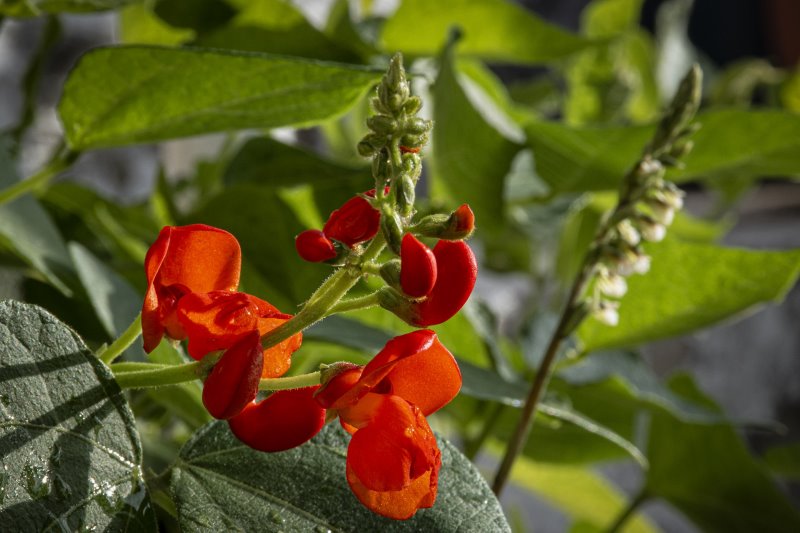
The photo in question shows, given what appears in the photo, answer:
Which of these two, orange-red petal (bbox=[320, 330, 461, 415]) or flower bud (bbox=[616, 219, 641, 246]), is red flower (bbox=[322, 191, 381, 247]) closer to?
orange-red petal (bbox=[320, 330, 461, 415])

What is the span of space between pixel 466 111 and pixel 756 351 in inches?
42.4

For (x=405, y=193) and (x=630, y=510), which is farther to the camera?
(x=630, y=510)

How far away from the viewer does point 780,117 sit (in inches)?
16.4

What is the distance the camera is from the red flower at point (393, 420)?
19 centimetres

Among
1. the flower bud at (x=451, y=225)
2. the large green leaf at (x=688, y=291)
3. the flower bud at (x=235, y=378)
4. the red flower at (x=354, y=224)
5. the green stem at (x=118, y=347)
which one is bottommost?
the large green leaf at (x=688, y=291)

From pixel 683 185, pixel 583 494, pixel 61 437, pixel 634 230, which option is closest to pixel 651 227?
pixel 634 230

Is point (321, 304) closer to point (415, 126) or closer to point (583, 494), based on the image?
point (415, 126)

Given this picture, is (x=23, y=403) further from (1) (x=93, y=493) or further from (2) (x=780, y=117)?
(2) (x=780, y=117)

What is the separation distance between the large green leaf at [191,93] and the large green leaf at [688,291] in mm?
201

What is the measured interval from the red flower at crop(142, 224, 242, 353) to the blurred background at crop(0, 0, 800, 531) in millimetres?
192

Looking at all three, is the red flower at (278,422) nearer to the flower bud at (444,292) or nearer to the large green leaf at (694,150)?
the flower bud at (444,292)

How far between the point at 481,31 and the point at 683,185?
970 mm

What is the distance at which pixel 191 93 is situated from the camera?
11.7 inches

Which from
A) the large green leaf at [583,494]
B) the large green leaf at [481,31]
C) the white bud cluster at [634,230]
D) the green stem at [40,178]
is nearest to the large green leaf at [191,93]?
the green stem at [40,178]
